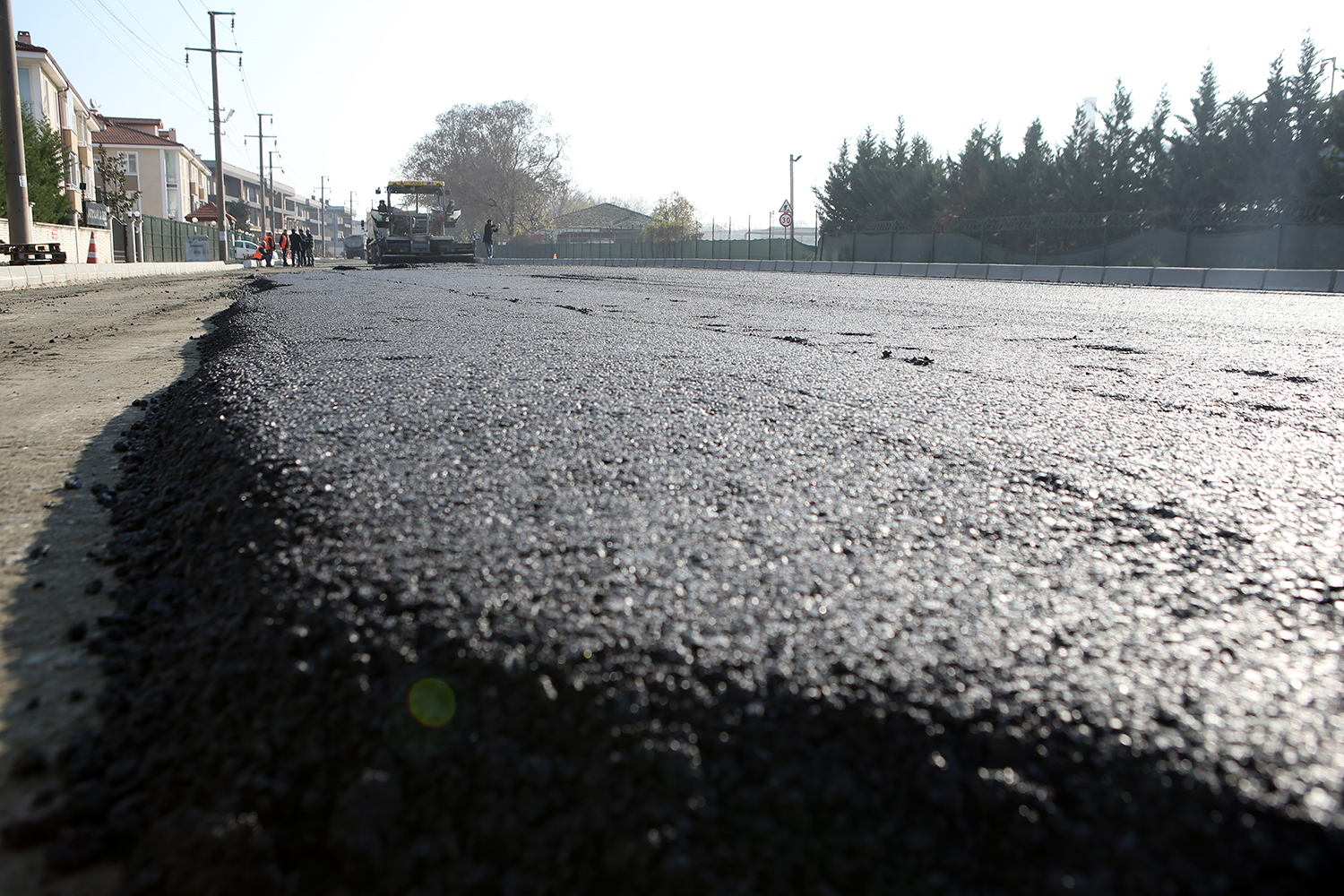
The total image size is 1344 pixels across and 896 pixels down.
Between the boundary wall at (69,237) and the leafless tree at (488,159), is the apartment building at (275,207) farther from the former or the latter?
the boundary wall at (69,237)

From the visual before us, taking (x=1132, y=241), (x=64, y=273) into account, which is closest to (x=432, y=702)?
(x=64, y=273)

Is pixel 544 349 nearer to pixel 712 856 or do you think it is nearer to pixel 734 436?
pixel 734 436

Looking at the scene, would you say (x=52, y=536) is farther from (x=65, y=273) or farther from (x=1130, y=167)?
(x=1130, y=167)

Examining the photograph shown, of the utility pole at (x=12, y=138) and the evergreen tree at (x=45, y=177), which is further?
the evergreen tree at (x=45, y=177)

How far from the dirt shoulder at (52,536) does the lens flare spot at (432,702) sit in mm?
368

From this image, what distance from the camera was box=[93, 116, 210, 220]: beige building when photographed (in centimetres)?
6262

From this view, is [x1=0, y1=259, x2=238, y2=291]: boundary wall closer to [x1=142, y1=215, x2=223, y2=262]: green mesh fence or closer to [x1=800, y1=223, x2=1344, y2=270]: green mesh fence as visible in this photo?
[x1=142, y1=215, x2=223, y2=262]: green mesh fence

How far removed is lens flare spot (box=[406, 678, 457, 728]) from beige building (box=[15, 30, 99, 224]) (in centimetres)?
3911

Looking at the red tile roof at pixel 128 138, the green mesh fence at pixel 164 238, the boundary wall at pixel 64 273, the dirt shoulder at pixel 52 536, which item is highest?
the red tile roof at pixel 128 138

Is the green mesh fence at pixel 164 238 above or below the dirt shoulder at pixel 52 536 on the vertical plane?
above

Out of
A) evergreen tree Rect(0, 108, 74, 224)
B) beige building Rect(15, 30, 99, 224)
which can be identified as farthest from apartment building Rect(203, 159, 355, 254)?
evergreen tree Rect(0, 108, 74, 224)

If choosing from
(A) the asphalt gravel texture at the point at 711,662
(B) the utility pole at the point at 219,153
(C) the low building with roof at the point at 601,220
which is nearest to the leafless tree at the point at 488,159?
(C) the low building with roof at the point at 601,220

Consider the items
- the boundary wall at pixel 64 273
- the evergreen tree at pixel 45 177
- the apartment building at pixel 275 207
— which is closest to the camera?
the boundary wall at pixel 64 273

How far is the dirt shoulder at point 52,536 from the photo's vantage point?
3.92 ft
